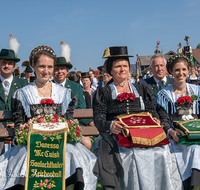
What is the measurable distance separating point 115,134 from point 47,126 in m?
0.96

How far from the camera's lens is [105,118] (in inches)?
156

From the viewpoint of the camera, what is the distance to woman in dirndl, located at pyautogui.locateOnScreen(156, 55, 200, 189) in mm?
3512

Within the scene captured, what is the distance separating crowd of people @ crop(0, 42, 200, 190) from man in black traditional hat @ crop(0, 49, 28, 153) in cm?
94

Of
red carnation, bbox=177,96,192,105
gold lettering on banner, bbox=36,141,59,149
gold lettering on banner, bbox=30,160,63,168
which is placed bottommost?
gold lettering on banner, bbox=30,160,63,168

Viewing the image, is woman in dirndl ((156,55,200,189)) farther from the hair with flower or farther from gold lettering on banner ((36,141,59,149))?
gold lettering on banner ((36,141,59,149))

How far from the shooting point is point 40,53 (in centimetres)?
394

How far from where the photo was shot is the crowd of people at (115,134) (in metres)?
3.32

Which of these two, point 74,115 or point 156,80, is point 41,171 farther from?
point 156,80

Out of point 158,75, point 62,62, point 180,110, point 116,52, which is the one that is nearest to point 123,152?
point 180,110

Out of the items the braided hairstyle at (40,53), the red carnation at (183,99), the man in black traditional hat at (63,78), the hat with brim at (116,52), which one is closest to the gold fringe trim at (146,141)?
the red carnation at (183,99)

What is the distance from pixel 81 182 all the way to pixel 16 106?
1.48 meters

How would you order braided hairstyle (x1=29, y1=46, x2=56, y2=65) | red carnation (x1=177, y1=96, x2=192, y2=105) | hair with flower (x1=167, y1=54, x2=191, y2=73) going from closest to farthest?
braided hairstyle (x1=29, y1=46, x2=56, y2=65), red carnation (x1=177, y1=96, x2=192, y2=105), hair with flower (x1=167, y1=54, x2=191, y2=73)

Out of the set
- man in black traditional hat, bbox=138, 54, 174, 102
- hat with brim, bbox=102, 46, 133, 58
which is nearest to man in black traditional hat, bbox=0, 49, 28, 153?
hat with brim, bbox=102, 46, 133, 58

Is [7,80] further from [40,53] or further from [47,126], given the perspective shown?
[47,126]
